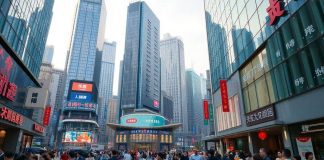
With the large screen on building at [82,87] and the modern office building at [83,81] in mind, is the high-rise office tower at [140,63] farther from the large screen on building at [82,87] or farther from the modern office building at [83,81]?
the large screen on building at [82,87]

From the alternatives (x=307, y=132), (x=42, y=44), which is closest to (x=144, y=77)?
(x=42, y=44)

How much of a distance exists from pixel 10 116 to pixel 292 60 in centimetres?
2428

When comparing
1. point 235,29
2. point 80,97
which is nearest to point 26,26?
point 235,29

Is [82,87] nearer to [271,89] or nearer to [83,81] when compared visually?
[83,81]

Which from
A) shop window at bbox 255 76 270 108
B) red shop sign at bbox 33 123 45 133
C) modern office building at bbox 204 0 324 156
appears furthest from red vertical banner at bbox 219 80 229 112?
red shop sign at bbox 33 123 45 133

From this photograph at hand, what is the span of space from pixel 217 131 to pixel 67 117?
293 feet

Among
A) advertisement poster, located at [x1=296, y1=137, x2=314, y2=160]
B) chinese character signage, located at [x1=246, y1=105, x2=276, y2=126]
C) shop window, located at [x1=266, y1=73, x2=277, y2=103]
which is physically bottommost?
Result: advertisement poster, located at [x1=296, y1=137, x2=314, y2=160]

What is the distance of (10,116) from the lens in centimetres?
2098

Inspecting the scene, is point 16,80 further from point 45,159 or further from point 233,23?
point 233,23

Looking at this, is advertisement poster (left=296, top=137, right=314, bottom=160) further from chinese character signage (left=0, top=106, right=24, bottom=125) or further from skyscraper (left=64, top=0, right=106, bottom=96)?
skyscraper (left=64, top=0, right=106, bottom=96)

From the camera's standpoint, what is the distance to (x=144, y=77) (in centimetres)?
13400

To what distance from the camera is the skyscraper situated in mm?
153000

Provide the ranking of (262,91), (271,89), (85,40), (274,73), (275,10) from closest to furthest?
(275,10) < (274,73) < (271,89) < (262,91) < (85,40)

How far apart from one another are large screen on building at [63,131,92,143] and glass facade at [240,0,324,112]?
84.5 metres
